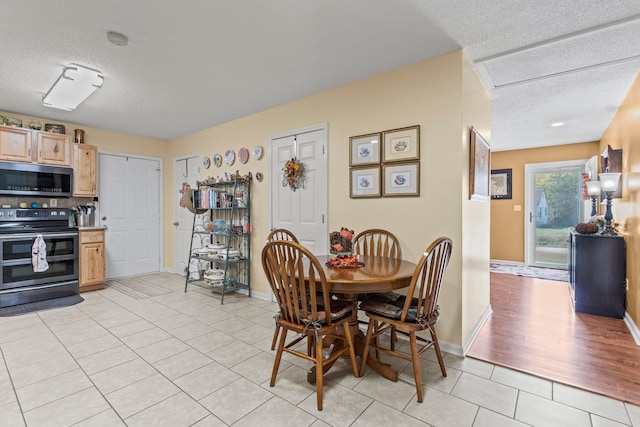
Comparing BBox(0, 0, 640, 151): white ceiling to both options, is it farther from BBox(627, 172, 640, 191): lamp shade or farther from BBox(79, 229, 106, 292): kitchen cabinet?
BBox(79, 229, 106, 292): kitchen cabinet

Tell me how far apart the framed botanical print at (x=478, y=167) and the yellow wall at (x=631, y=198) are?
4.33 feet

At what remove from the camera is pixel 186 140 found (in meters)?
5.43

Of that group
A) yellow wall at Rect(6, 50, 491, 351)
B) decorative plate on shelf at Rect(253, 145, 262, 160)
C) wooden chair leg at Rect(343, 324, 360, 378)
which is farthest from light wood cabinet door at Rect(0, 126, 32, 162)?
wooden chair leg at Rect(343, 324, 360, 378)

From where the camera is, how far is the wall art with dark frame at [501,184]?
638 centimetres

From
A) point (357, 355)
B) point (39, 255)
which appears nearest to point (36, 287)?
point (39, 255)

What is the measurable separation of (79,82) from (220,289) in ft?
9.78

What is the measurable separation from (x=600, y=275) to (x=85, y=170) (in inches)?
277

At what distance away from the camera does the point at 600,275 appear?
3.46 meters

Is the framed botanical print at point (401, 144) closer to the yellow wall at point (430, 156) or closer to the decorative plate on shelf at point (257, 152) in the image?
the yellow wall at point (430, 156)

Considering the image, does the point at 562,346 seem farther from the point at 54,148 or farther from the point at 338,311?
the point at 54,148

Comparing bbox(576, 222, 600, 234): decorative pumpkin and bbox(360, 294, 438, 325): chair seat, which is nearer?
bbox(360, 294, 438, 325): chair seat

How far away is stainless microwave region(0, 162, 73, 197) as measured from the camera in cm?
399

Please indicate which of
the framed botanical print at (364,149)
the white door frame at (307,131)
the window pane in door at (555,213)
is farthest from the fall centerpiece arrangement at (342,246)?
the window pane in door at (555,213)

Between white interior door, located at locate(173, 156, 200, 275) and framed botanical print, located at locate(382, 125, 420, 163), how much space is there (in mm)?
3512
